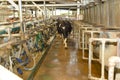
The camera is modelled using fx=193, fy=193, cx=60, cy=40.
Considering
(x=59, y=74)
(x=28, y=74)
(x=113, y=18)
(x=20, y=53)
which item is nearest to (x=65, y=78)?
(x=59, y=74)

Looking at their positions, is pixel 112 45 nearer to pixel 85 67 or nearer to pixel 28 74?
pixel 85 67

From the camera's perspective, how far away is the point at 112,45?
12.3 ft

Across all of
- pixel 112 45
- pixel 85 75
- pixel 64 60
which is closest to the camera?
pixel 112 45

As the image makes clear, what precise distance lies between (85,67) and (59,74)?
2.80 feet

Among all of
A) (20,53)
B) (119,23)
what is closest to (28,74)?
(20,53)

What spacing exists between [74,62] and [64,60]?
1.40 ft

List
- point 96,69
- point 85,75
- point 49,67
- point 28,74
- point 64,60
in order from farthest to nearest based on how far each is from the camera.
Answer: point 64,60, point 49,67, point 96,69, point 85,75, point 28,74

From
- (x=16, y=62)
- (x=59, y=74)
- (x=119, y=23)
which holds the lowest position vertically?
(x=59, y=74)

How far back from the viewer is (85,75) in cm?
434

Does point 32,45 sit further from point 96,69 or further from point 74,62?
point 96,69

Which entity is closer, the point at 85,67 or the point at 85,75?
the point at 85,75

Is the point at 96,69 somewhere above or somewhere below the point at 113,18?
below

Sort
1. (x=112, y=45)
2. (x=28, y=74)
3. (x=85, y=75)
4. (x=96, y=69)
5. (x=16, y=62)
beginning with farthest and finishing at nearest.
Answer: (x=96, y=69)
(x=85, y=75)
(x=28, y=74)
(x=112, y=45)
(x=16, y=62)

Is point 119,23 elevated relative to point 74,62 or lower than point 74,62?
elevated
